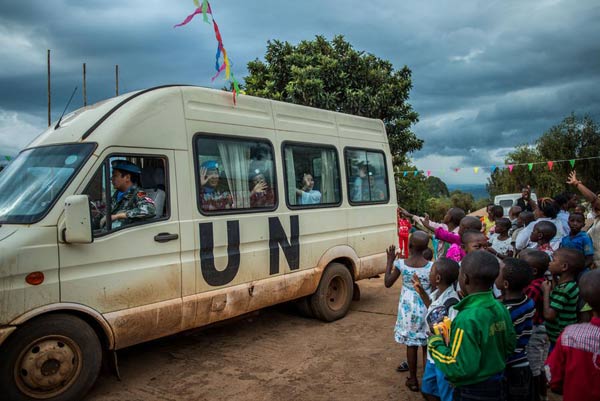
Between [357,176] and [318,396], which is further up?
[357,176]

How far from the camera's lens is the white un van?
3738mm

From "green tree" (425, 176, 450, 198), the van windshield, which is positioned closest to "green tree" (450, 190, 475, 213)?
"green tree" (425, 176, 450, 198)

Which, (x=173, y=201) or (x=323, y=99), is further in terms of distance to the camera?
(x=323, y=99)

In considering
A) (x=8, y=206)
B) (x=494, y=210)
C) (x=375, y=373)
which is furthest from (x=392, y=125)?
(x=8, y=206)

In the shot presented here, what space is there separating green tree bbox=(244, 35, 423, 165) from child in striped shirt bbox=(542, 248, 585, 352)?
10769 millimetres

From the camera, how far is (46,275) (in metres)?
3.74

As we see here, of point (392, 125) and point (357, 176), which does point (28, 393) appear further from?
point (392, 125)

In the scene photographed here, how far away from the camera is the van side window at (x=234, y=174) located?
4.98m

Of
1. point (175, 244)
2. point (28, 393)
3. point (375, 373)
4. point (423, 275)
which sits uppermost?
point (175, 244)

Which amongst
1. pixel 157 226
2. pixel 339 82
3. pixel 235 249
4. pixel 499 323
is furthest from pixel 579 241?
pixel 339 82

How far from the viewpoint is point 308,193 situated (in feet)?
20.3

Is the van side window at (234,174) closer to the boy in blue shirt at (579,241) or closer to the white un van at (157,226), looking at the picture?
the white un van at (157,226)

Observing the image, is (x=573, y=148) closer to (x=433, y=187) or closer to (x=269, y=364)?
(x=433, y=187)

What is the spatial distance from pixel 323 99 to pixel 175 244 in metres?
10.1
